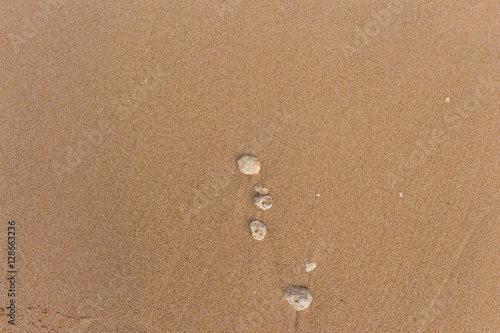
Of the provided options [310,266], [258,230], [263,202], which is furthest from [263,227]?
[310,266]

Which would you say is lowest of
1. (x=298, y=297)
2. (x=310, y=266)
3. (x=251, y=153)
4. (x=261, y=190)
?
(x=298, y=297)

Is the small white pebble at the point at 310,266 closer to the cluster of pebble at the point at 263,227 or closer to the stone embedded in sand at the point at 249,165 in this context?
the cluster of pebble at the point at 263,227

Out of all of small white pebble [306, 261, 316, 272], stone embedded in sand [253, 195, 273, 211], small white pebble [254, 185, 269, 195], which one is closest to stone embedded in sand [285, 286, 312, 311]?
small white pebble [306, 261, 316, 272]

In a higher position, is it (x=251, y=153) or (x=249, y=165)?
(x=251, y=153)

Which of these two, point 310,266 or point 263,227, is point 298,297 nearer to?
point 310,266

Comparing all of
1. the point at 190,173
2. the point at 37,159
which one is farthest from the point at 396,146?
the point at 37,159

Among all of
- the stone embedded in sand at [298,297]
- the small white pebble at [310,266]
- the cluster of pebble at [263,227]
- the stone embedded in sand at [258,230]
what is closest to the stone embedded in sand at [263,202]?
the cluster of pebble at [263,227]

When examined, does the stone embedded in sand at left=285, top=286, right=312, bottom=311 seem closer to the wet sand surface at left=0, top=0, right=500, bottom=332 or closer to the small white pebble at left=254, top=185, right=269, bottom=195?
the wet sand surface at left=0, top=0, right=500, bottom=332
